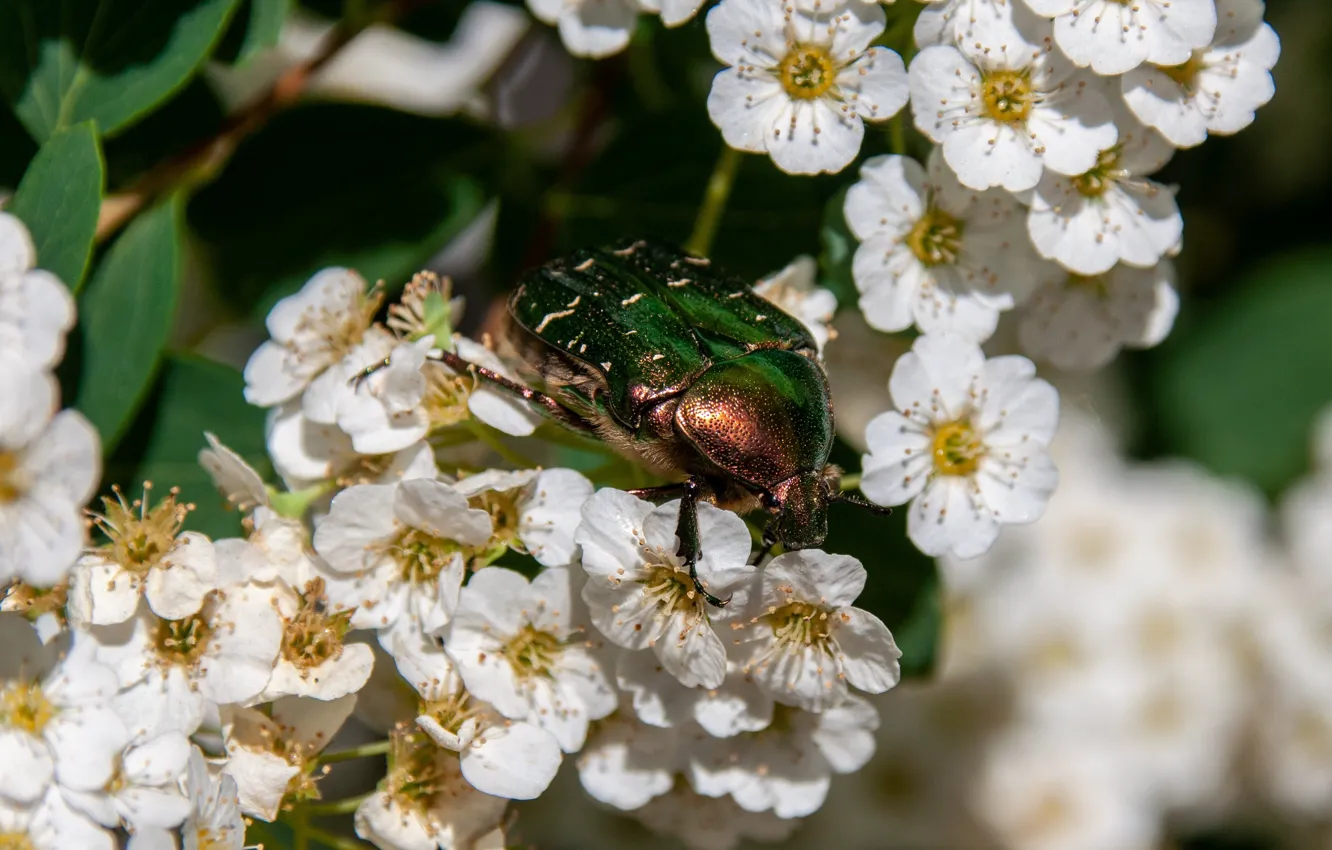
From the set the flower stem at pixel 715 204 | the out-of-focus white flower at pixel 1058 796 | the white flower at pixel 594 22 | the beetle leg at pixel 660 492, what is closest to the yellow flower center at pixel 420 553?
the beetle leg at pixel 660 492

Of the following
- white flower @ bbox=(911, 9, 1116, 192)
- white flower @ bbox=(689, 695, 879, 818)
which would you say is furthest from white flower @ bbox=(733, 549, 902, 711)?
white flower @ bbox=(911, 9, 1116, 192)

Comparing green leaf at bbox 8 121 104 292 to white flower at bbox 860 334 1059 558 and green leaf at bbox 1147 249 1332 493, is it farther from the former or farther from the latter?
green leaf at bbox 1147 249 1332 493

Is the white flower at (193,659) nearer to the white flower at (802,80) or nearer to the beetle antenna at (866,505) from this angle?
the beetle antenna at (866,505)

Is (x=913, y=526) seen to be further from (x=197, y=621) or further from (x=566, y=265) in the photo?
(x=197, y=621)

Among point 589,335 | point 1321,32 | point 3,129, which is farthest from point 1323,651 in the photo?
point 3,129

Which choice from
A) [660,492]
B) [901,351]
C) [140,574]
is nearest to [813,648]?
[660,492]

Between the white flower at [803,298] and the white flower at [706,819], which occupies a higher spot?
the white flower at [803,298]

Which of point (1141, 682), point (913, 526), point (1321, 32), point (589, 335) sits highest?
point (589, 335)
